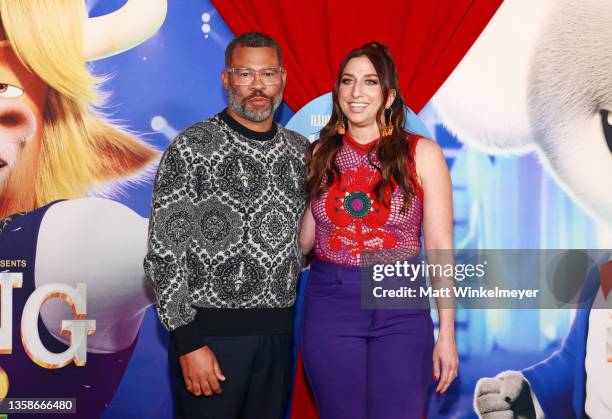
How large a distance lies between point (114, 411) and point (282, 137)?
1.51m

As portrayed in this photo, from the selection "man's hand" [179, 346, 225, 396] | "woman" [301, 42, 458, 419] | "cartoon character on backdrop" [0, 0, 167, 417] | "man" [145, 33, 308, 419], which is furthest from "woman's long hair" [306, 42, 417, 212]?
"cartoon character on backdrop" [0, 0, 167, 417]

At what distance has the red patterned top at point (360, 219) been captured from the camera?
2018mm

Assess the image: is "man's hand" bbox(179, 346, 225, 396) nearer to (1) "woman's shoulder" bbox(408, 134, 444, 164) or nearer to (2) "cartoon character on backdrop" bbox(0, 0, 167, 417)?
(1) "woman's shoulder" bbox(408, 134, 444, 164)

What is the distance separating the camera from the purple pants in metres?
1.91

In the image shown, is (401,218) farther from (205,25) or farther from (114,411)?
(114,411)

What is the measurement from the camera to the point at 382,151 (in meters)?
2.06

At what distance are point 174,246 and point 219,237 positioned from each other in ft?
0.44

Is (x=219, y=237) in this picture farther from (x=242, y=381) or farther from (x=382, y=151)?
(x=382, y=151)

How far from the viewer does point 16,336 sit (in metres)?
2.85

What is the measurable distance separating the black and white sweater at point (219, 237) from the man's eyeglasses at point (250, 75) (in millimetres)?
125

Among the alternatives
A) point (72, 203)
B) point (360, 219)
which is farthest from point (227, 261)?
point (72, 203)

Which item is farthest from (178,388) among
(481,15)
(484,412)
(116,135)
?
(481,15)

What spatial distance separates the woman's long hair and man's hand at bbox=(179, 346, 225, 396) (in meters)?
0.59

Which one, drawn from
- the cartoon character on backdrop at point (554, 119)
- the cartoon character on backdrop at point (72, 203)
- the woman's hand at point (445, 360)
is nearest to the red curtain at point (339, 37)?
the cartoon character on backdrop at point (554, 119)
